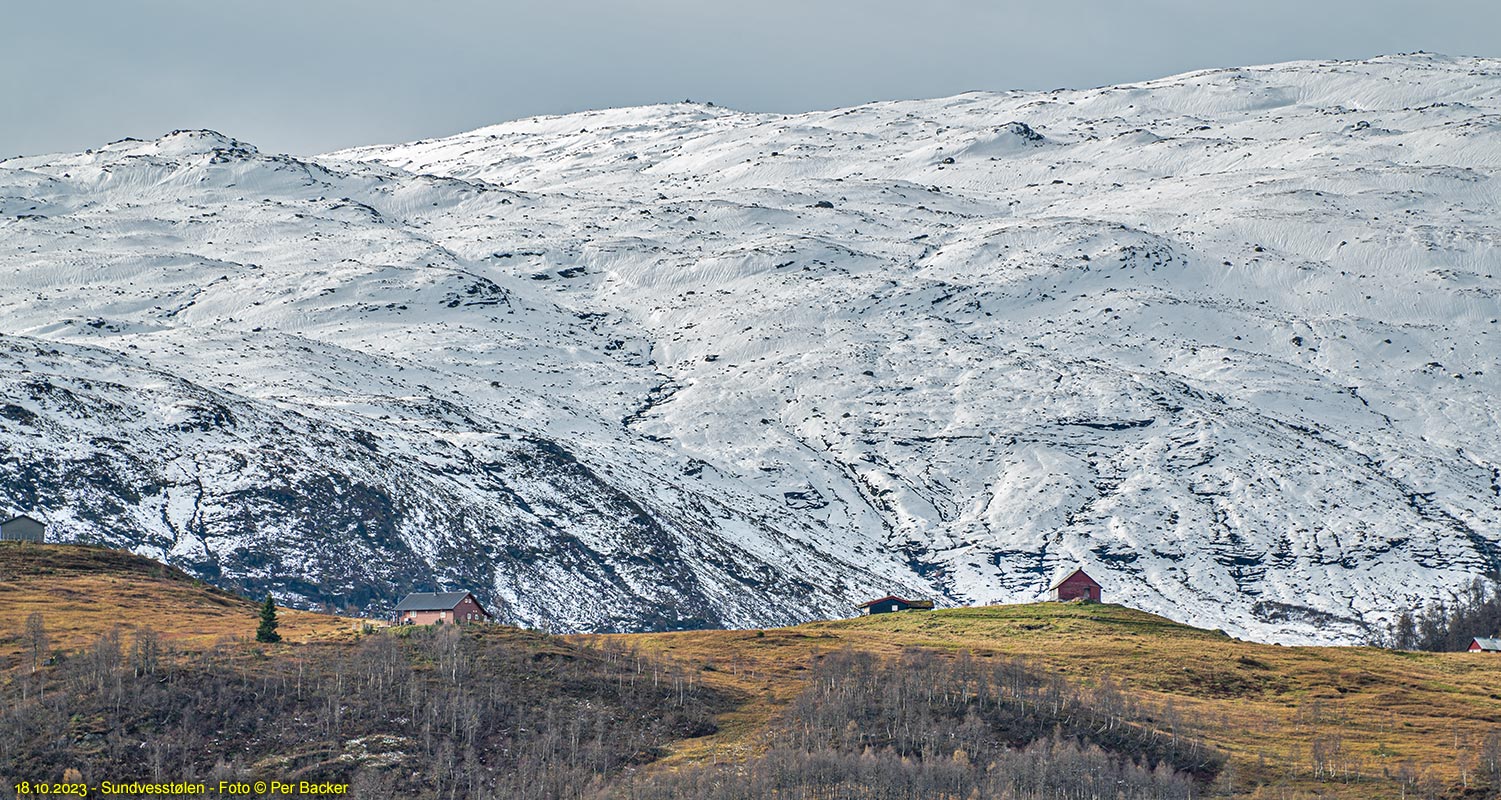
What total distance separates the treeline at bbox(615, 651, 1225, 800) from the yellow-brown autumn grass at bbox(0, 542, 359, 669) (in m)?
36.3

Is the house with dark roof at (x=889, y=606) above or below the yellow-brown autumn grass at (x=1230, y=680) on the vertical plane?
above

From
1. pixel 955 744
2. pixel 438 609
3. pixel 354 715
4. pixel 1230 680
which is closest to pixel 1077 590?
pixel 1230 680

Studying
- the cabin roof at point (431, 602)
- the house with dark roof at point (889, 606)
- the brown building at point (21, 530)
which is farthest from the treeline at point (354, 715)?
the house with dark roof at point (889, 606)

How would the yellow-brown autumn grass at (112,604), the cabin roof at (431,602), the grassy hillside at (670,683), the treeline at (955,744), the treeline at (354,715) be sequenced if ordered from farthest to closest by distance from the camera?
the cabin roof at (431,602) → the yellow-brown autumn grass at (112,604) → the grassy hillside at (670,683) → the treeline at (955,744) → the treeline at (354,715)

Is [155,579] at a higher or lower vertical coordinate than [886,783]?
higher

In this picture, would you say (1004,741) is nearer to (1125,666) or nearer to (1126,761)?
(1126,761)

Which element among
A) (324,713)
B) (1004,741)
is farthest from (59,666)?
(1004,741)

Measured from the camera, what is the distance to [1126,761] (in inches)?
4198

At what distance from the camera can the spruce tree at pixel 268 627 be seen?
389ft

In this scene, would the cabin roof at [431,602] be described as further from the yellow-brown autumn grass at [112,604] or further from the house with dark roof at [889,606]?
the house with dark roof at [889,606]

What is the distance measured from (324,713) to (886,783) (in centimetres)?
3484

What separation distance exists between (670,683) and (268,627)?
93.3ft

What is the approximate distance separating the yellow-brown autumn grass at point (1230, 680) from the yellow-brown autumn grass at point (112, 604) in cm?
3137

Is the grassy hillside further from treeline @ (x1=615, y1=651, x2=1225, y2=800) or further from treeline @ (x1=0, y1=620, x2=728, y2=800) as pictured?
treeline @ (x1=615, y1=651, x2=1225, y2=800)
